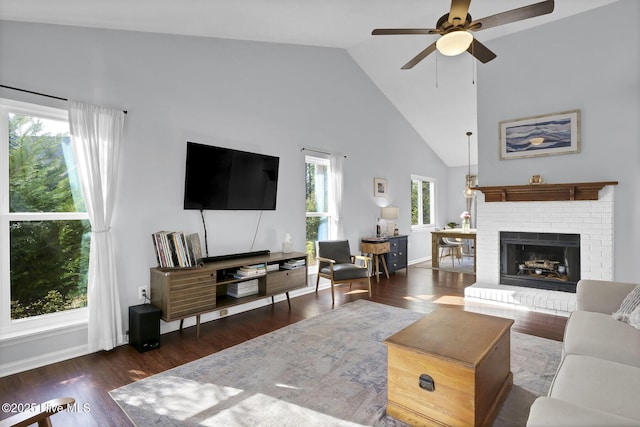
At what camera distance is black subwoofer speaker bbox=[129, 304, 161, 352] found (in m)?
2.93

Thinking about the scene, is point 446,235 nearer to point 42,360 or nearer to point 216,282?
point 216,282

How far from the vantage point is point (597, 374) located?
1.62 m

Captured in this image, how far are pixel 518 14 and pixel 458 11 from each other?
0.45 m

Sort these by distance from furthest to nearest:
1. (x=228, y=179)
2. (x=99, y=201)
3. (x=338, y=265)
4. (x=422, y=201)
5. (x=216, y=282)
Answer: (x=422, y=201), (x=338, y=265), (x=228, y=179), (x=216, y=282), (x=99, y=201)

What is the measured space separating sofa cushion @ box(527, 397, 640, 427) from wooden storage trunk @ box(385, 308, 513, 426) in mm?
561

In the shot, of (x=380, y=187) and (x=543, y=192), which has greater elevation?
(x=380, y=187)

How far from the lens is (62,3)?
2.45 metres

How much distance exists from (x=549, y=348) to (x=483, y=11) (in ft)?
12.8

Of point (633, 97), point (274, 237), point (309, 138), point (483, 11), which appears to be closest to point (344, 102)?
point (309, 138)

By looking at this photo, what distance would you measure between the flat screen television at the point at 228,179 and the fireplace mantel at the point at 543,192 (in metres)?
3.20

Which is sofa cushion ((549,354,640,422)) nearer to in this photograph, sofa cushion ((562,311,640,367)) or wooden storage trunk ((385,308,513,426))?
sofa cushion ((562,311,640,367))

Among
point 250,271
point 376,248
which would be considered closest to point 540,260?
point 376,248

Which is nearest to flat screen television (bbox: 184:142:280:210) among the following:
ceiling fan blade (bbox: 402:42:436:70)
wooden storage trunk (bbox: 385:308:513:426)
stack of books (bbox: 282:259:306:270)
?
stack of books (bbox: 282:259:306:270)

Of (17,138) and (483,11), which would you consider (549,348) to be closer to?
(483,11)
